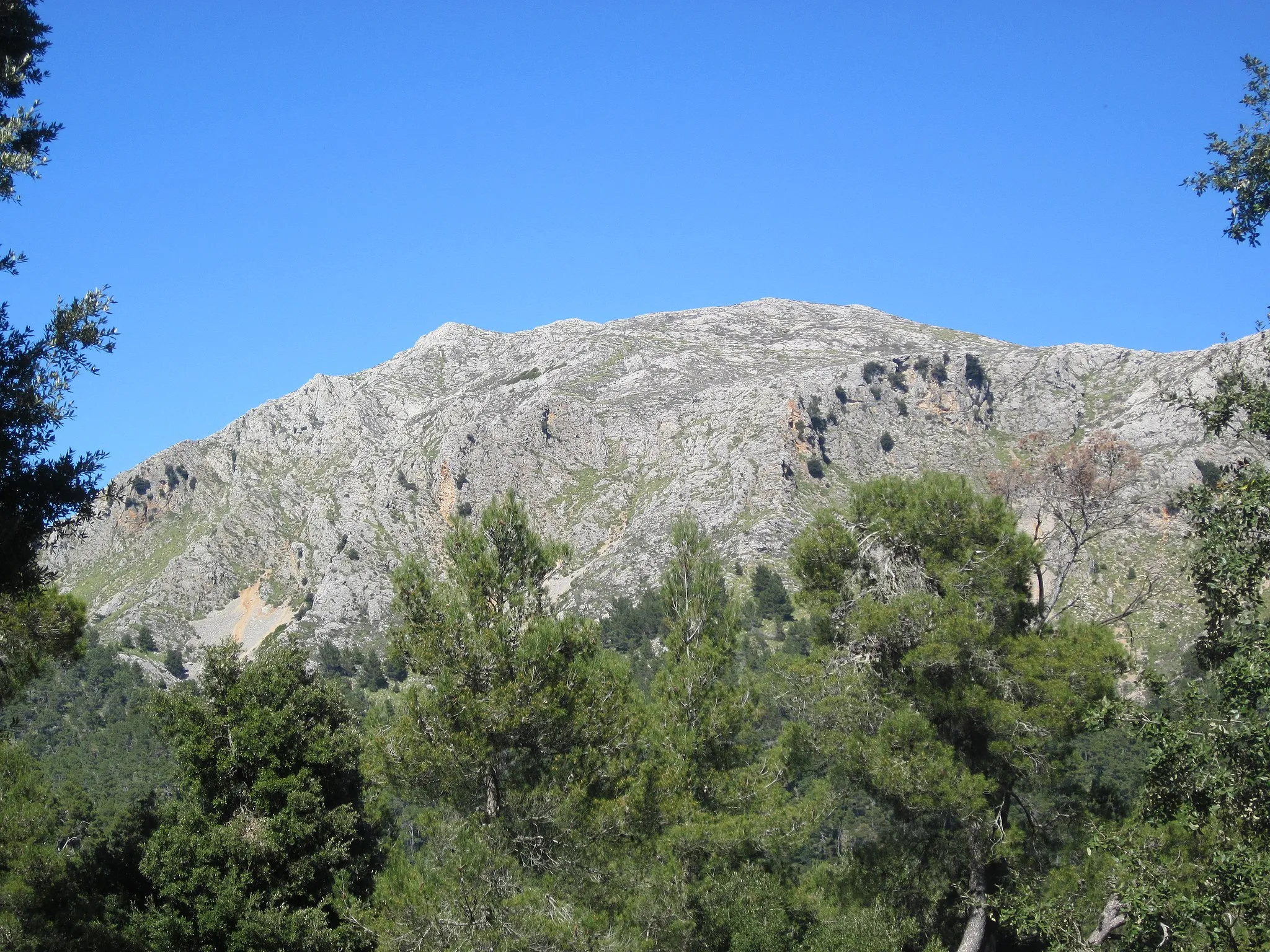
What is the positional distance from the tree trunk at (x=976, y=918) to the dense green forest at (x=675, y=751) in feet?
0.22

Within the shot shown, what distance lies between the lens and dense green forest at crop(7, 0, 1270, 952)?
11.6 metres

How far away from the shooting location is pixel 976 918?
801 inches

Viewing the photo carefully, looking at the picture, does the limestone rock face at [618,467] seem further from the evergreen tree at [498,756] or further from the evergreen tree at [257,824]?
the evergreen tree at [498,756]

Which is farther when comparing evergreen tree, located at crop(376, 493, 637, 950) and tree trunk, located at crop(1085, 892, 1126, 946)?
evergreen tree, located at crop(376, 493, 637, 950)

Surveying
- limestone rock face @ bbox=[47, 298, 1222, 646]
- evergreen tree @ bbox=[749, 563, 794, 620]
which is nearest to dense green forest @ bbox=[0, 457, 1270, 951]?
evergreen tree @ bbox=[749, 563, 794, 620]

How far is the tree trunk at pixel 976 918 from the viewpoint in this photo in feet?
66.3

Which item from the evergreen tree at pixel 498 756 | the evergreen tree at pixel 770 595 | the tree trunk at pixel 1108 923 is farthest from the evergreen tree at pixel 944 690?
the evergreen tree at pixel 770 595

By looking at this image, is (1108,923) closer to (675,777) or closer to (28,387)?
(675,777)

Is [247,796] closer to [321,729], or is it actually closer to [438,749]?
[321,729]

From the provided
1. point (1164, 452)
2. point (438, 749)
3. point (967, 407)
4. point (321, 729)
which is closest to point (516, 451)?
point (967, 407)

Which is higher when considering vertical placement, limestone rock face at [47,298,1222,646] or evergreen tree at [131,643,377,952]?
limestone rock face at [47,298,1222,646]

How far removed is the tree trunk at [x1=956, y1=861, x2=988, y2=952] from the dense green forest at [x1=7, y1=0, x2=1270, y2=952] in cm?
7

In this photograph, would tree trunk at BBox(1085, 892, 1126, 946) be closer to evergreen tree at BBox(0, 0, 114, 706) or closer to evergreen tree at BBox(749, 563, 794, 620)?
evergreen tree at BBox(0, 0, 114, 706)

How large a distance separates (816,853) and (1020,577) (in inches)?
1770
